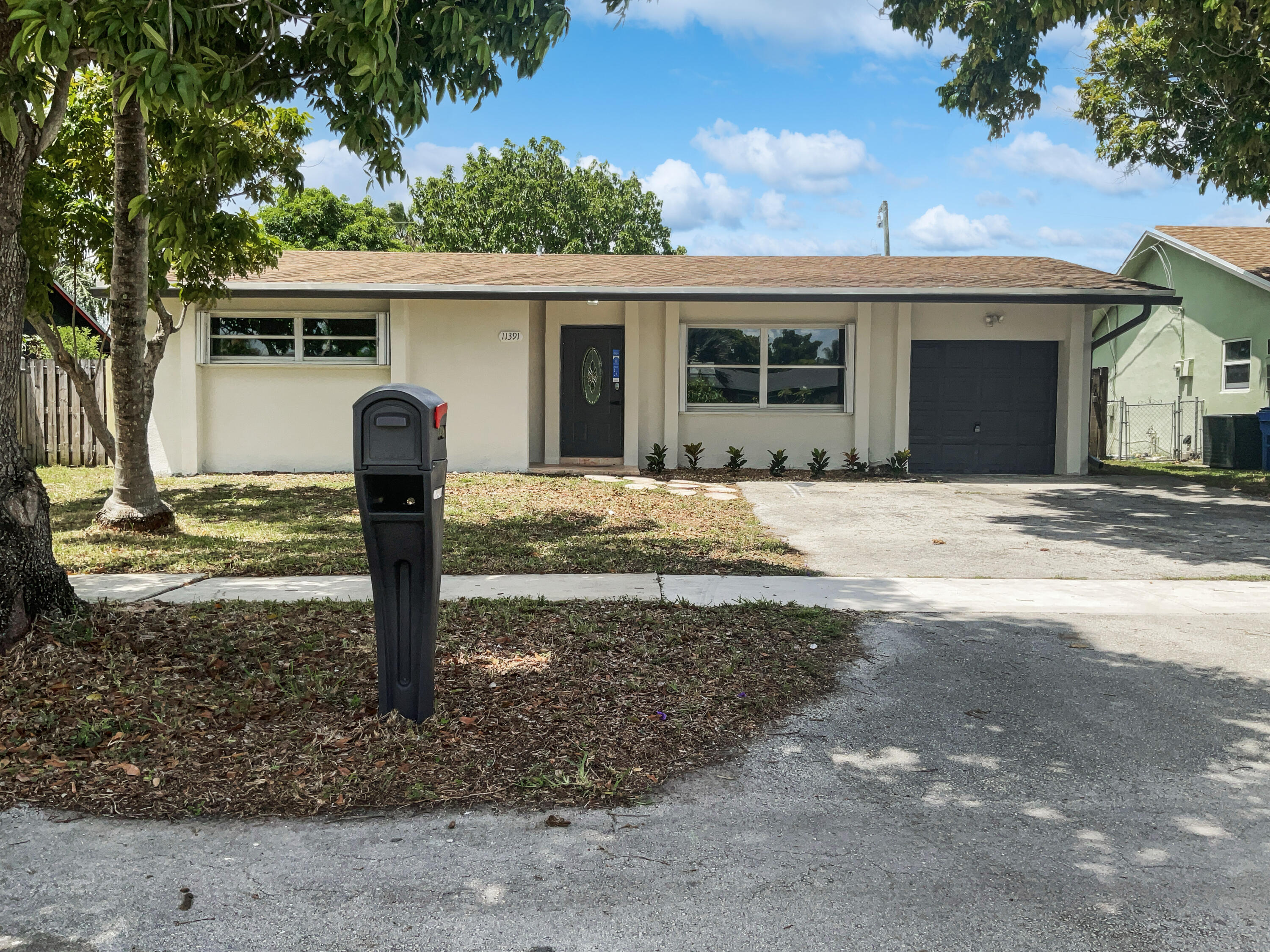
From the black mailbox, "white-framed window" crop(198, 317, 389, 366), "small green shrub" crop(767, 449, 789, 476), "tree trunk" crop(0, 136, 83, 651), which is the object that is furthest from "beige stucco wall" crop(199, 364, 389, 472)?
the black mailbox

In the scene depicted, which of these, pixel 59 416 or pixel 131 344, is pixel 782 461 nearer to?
pixel 131 344

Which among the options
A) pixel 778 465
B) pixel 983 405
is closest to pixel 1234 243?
pixel 983 405

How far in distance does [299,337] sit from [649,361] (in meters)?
5.73

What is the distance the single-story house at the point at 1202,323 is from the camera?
1938 cm

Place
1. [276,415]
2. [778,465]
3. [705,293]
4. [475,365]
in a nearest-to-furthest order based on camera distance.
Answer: [705,293] → [475,365] → [276,415] → [778,465]

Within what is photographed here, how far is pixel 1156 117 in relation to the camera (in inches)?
679

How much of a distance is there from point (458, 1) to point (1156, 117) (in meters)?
16.6

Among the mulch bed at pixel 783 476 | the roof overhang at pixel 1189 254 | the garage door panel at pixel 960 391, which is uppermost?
the roof overhang at pixel 1189 254

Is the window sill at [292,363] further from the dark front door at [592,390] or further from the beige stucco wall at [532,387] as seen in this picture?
the dark front door at [592,390]

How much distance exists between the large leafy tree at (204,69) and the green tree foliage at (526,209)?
35.1m

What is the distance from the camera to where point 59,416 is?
16.1 m

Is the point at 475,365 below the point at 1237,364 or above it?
below

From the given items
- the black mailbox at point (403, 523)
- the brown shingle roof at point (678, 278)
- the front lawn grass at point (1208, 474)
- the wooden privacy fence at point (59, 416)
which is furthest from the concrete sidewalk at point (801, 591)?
the wooden privacy fence at point (59, 416)

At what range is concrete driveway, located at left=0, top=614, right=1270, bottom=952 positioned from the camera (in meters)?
2.82
